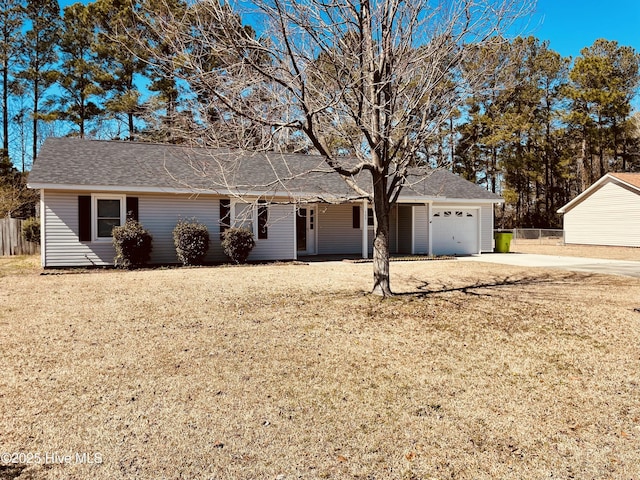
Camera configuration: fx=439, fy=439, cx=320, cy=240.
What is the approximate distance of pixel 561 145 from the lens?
35.3 m

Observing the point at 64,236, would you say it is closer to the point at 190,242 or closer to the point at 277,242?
the point at 190,242

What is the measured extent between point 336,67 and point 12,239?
15957 millimetres

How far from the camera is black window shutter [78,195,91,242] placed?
12875 mm

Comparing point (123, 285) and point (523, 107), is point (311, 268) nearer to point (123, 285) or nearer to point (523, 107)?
point (123, 285)

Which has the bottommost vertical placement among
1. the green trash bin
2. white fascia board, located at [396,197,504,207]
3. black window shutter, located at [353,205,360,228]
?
the green trash bin

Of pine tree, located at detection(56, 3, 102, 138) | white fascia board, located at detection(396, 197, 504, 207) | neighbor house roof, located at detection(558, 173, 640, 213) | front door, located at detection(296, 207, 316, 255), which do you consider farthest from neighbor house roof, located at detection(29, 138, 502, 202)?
pine tree, located at detection(56, 3, 102, 138)

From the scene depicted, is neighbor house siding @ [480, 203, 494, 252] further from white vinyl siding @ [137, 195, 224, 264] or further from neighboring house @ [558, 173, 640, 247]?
white vinyl siding @ [137, 195, 224, 264]

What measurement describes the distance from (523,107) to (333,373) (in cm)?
3437

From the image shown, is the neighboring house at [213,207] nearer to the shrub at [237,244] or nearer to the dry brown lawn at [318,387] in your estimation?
the shrub at [237,244]

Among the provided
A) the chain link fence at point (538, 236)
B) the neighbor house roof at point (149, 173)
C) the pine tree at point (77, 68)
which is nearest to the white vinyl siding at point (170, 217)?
the neighbor house roof at point (149, 173)

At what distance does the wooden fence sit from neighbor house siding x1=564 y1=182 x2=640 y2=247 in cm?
2869

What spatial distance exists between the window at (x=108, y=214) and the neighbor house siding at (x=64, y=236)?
0.42 metres

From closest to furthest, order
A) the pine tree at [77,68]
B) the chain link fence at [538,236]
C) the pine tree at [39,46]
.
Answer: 1. the pine tree at [77,68]
2. the pine tree at [39,46]
3. the chain link fence at [538,236]

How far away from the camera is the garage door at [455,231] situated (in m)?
18.9
